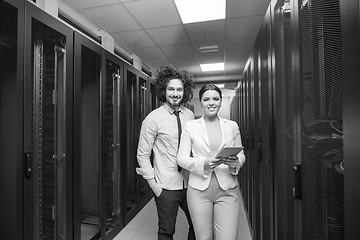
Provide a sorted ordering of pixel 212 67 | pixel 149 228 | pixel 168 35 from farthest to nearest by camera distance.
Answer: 1. pixel 212 67
2. pixel 168 35
3. pixel 149 228

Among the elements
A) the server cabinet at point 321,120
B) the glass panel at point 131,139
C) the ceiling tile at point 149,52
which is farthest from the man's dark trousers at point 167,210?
the ceiling tile at point 149,52

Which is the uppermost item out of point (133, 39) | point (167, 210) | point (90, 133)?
point (133, 39)

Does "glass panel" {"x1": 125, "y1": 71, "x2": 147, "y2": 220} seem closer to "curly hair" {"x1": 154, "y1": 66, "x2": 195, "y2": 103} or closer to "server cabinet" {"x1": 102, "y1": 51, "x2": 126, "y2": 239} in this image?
"server cabinet" {"x1": 102, "y1": 51, "x2": 126, "y2": 239}

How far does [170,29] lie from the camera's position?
3.27m

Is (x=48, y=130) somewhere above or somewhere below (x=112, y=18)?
below

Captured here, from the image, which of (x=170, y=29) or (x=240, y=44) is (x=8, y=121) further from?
(x=240, y=44)

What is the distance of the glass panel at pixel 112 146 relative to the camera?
2.10 metres

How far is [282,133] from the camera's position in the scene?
1005mm

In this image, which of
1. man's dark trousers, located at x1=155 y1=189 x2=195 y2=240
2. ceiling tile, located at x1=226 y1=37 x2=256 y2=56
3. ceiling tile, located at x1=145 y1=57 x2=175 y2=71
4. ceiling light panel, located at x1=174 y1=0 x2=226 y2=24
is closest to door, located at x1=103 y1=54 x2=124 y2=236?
man's dark trousers, located at x1=155 y1=189 x2=195 y2=240

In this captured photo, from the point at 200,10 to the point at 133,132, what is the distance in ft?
5.60

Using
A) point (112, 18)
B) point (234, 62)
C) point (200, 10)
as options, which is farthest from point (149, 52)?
point (234, 62)

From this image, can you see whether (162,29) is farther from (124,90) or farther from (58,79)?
(58,79)

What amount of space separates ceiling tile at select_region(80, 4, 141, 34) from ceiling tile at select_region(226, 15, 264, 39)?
134cm

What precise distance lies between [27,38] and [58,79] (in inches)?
15.1
